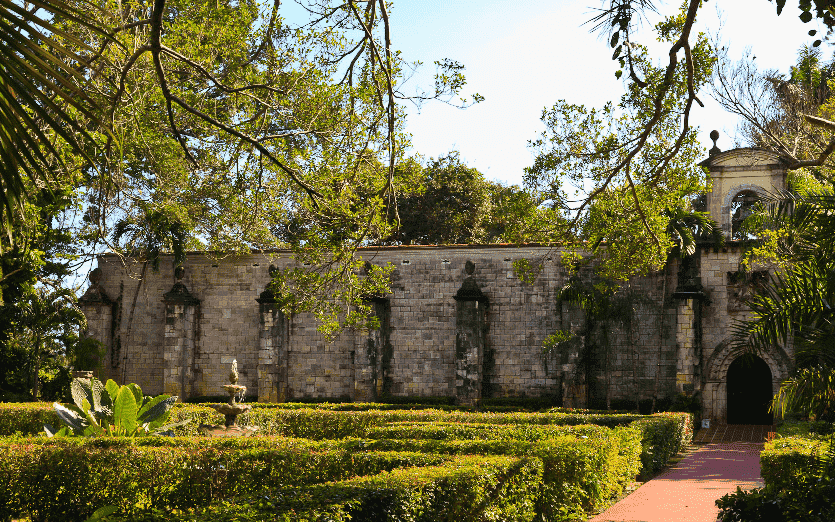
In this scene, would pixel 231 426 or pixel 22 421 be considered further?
pixel 22 421

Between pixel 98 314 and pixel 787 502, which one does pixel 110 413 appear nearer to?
pixel 787 502

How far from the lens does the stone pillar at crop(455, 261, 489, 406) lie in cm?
2070

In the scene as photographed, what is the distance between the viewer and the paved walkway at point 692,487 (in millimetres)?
8258

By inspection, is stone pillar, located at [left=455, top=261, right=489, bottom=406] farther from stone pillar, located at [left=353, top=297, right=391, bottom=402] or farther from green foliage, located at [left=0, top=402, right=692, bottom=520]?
green foliage, located at [left=0, top=402, right=692, bottom=520]

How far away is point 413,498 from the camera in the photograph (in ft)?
19.6

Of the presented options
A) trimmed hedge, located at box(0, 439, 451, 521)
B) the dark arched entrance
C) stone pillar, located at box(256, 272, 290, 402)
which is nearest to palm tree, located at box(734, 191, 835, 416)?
trimmed hedge, located at box(0, 439, 451, 521)

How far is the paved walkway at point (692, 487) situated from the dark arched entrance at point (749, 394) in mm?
6642

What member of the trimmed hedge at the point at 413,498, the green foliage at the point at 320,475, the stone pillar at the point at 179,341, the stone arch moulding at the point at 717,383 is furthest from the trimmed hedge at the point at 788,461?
the stone pillar at the point at 179,341

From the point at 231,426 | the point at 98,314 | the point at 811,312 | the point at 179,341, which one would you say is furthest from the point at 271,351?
the point at 811,312

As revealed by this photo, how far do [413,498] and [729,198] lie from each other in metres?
16.5

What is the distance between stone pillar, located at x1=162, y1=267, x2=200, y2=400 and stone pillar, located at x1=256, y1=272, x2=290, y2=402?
2.51 m

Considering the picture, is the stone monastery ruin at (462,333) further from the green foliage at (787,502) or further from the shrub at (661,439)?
the green foliage at (787,502)

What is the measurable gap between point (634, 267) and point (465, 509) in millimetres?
5618

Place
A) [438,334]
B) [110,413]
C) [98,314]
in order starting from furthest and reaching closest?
[98,314] < [438,334] < [110,413]
